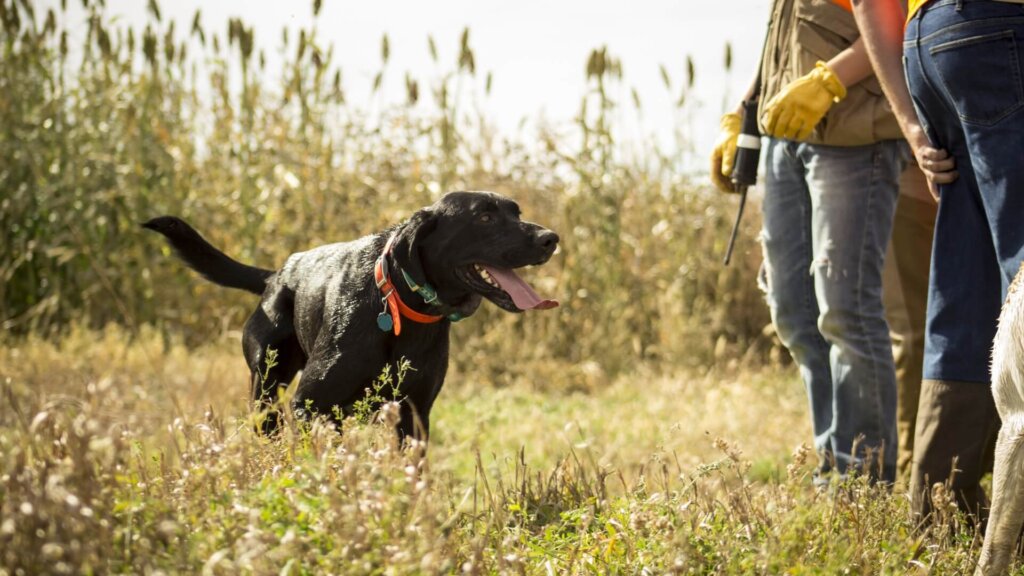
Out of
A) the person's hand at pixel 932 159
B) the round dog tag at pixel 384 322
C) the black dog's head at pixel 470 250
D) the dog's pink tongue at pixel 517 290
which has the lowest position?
the round dog tag at pixel 384 322

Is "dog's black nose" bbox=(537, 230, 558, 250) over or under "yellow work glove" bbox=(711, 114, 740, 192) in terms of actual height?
under

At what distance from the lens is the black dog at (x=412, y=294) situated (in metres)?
3.12

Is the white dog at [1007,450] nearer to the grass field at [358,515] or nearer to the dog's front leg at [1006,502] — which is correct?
the dog's front leg at [1006,502]

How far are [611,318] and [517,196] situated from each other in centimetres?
98

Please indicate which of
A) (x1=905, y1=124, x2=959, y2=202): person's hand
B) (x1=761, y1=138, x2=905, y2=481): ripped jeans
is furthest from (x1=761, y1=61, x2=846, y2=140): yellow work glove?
(x1=905, y1=124, x2=959, y2=202): person's hand

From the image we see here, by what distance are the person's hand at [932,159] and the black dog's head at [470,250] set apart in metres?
1.05

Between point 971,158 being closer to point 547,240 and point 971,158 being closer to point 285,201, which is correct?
point 547,240

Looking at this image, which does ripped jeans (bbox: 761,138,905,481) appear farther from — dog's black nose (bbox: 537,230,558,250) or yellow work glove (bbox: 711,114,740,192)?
dog's black nose (bbox: 537,230,558,250)

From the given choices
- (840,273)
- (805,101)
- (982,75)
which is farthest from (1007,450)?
(805,101)

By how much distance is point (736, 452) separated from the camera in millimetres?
2457

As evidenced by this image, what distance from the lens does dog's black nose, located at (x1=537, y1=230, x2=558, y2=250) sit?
10.6 ft

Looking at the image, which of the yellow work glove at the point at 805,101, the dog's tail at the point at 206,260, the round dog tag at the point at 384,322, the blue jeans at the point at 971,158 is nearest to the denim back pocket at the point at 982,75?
the blue jeans at the point at 971,158

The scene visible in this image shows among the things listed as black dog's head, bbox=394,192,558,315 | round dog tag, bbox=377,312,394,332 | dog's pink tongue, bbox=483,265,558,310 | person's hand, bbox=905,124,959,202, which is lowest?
round dog tag, bbox=377,312,394,332

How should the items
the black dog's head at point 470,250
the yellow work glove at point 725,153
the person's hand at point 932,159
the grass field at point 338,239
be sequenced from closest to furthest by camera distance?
1. the person's hand at point 932,159
2. the black dog's head at point 470,250
3. the yellow work glove at point 725,153
4. the grass field at point 338,239
